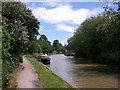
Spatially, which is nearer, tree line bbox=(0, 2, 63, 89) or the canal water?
tree line bbox=(0, 2, 63, 89)

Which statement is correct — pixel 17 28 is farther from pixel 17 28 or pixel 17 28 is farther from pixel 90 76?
pixel 90 76

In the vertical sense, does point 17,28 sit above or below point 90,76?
above

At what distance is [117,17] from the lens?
379 inches

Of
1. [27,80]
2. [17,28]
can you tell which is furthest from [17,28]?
[27,80]

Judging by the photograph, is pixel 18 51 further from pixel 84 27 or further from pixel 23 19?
pixel 84 27

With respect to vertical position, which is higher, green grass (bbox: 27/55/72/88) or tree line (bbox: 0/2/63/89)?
tree line (bbox: 0/2/63/89)

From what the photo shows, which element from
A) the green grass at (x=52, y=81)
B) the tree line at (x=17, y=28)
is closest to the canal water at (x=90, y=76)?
the green grass at (x=52, y=81)

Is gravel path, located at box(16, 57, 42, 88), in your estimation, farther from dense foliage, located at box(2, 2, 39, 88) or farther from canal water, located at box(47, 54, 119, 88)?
canal water, located at box(47, 54, 119, 88)

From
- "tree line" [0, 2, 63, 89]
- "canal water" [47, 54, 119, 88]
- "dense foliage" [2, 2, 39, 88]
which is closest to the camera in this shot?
"tree line" [0, 2, 63, 89]

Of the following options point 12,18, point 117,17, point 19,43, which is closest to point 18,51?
point 19,43

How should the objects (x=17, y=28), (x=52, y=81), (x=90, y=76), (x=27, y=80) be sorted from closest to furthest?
(x=52, y=81) → (x=27, y=80) → (x=17, y=28) → (x=90, y=76)

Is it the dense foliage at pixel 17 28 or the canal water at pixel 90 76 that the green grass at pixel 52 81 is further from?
the dense foliage at pixel 17 28

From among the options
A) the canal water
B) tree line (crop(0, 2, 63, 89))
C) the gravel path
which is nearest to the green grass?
the gravel path

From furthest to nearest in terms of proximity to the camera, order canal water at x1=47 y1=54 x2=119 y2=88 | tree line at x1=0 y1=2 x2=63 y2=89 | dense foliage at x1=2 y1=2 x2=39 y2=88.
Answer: canal water at x1=47 y1=54 x2=119 y2=88, dense foliage at x1=2 y1=2 x2=39 y2=88, tree line at x1=0 y1=2 x2=63 y2=89
